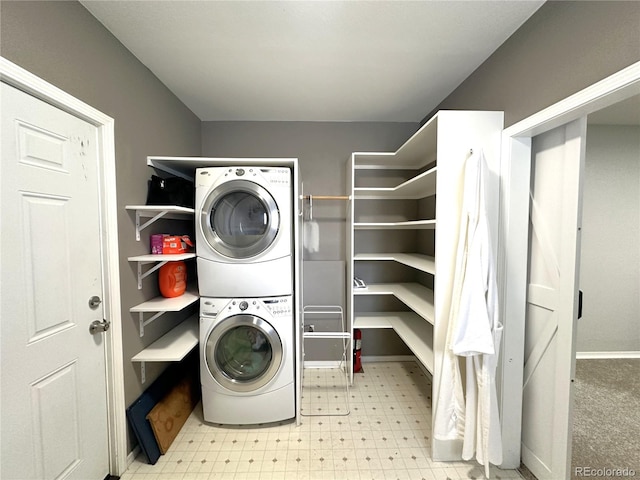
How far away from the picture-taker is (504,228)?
5.13 feet

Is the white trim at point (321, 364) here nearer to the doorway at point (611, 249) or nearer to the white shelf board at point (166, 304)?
the white shelf board at point (166, 304)

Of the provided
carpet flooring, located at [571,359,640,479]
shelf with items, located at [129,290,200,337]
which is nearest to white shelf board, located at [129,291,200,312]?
shelf with items, located at [129,290,200,337]

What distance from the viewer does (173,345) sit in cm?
187

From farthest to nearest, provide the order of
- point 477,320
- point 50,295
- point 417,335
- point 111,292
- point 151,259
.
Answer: point 417,335, point 151,259, point 111,292, point 477,320, point 50,295

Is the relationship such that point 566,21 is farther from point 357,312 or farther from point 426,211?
point 357,312

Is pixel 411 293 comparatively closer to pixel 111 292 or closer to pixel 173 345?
pixel 173 345

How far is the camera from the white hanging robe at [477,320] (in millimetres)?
1404

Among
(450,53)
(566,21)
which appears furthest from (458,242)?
(450,53)

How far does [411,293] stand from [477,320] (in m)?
1.03

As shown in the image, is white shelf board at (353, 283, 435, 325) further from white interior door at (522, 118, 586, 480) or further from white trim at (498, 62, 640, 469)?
white interior door at (522, 118, 586, 480)

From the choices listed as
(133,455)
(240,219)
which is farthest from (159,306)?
(133,455)

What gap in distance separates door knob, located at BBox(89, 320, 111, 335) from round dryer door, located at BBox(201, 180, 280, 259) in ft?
2.41

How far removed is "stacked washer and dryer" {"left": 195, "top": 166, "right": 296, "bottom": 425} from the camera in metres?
1.86
